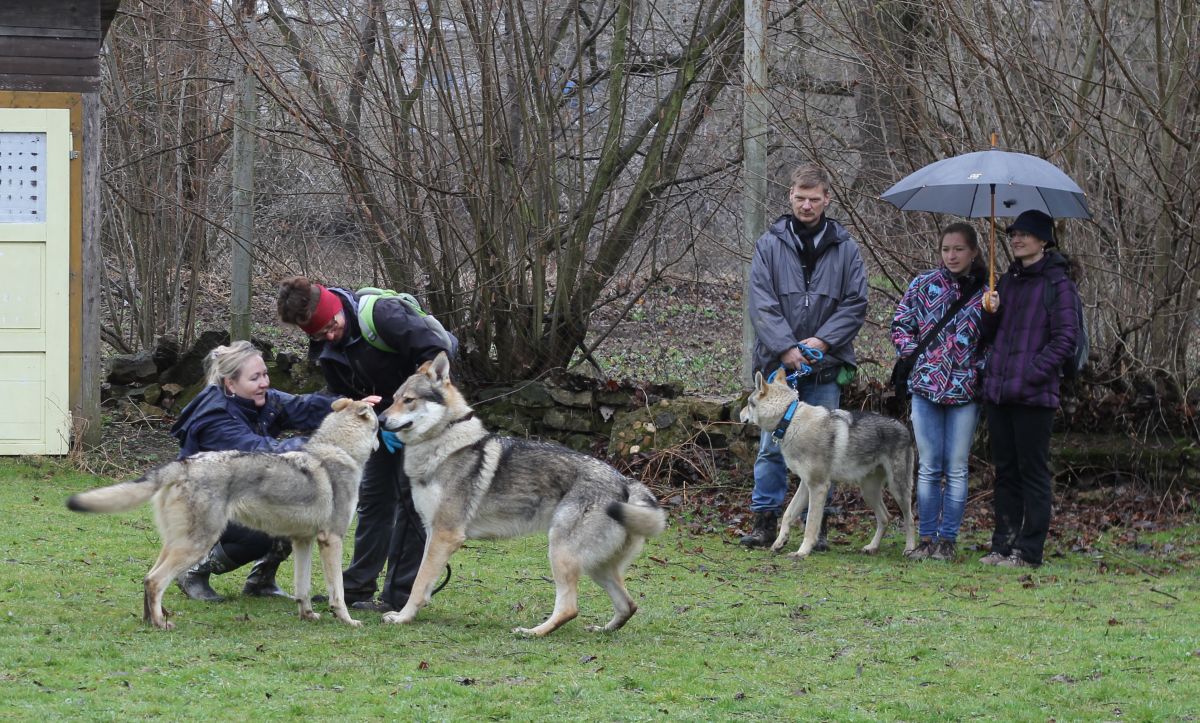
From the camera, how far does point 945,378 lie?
Answer: 786 cm

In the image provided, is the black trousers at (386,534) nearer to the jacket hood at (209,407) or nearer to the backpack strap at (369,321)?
the backpack strap at (369,321)

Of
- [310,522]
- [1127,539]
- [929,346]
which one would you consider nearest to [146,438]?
[310,522]

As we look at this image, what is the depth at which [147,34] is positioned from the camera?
12812 millimetres

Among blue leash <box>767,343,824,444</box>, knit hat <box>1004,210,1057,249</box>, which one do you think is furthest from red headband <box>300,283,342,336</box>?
knit hat <box>1004,210,1057,249</box>

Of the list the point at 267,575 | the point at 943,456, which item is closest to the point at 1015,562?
the point at 943,456

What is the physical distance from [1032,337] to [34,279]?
777 centimetres

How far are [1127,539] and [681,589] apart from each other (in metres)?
3.76

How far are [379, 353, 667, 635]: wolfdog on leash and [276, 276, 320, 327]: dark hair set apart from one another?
0.59 m

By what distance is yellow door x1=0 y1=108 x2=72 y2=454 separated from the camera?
10.1 metres

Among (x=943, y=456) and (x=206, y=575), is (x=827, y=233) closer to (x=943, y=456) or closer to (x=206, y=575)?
(x=943, y=456)

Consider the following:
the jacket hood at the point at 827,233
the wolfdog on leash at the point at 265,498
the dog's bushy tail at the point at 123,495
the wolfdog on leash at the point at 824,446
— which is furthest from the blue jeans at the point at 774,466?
the dog's bushy tail at the point at 123,495

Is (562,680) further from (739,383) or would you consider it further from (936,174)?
(739,383)

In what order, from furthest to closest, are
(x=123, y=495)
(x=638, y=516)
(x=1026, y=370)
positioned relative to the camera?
(x=1026, y=370)
(x=638, y=516)
(x=123, y=495)

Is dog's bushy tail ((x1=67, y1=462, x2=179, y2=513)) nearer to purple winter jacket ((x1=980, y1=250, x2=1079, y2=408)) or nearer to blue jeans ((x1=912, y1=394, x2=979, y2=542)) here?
blue jeans ((x1=912, y1=394, x2=979, y2=542))
